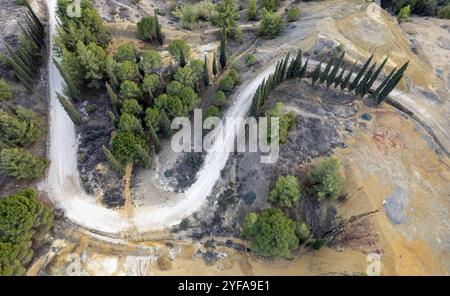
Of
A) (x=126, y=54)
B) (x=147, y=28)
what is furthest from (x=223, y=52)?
(x=126, y=54)

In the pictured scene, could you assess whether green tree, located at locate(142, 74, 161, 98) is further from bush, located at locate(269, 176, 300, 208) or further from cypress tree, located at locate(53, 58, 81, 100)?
bush, located at locate(269, 176, 300, 208)

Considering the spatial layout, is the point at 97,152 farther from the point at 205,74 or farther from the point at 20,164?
the point at 205,74

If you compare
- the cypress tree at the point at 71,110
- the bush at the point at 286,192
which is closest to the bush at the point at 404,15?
the bush at the point at 286,192

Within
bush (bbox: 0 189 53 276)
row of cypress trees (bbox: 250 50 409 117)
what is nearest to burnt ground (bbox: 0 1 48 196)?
bush (bbox: 0 189 53 276)

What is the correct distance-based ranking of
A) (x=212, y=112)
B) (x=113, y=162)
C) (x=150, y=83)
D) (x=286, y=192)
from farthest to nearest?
(x=150, y=83) → (x=212, y=112) → (x=113, y=162) → (x=286, y=192)

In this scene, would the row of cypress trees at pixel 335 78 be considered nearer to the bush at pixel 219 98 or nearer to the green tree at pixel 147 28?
the bush at pixel 219 98
